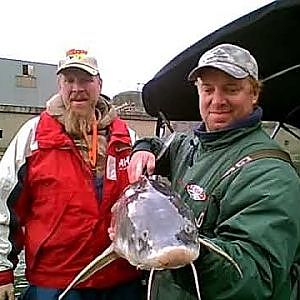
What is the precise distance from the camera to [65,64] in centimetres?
337

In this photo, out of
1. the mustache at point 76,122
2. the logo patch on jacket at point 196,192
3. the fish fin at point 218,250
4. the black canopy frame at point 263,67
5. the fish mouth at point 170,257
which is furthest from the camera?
the mustache at point 76,122

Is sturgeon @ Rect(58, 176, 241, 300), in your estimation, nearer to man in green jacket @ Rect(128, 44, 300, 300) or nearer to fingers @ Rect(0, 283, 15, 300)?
man in green jacket @ Rect(128, 44, 300, 300)

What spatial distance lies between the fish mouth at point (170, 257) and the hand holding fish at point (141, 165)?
3.20 ft


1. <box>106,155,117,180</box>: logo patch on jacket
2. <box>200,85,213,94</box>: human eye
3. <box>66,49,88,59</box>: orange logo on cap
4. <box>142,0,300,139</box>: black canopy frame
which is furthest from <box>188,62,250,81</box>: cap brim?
<box>66,49,88,59</box>: orange logo on cap

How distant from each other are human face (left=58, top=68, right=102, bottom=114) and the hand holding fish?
0.52 metres

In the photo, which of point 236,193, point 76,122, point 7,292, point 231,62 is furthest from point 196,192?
point 7,292

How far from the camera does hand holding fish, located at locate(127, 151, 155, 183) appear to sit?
2.79 metres

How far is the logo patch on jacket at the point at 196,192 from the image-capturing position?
7.72ft

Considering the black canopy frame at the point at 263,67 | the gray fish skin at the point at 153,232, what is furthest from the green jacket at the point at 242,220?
the black canopy frame at the point at 263,67

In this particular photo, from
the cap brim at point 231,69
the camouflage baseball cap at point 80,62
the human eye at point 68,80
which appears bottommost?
the human eye at point 68,80

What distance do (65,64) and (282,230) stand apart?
1707 mm

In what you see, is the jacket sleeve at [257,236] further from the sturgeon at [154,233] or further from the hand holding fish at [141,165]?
the hand holding fish at [141,165]

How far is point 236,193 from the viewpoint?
2180mm

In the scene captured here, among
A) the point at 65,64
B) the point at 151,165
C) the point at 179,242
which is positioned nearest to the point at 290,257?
the point at 179,242
